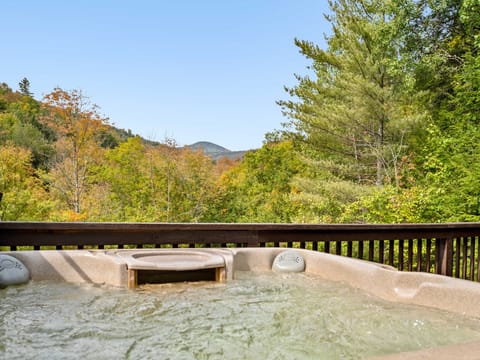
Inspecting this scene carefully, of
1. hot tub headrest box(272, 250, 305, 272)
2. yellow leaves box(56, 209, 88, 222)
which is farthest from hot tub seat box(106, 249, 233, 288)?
yellow leaves box(56, 209, 88, 222)

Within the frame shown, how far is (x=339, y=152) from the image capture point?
992 centimetres

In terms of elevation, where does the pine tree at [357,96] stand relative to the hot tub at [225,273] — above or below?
above

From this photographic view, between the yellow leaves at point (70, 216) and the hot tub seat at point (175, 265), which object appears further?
the yellow leaves at point (70, 216)

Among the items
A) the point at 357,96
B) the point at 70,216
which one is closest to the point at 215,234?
the point at 357,96

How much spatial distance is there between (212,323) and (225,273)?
83 centimetres

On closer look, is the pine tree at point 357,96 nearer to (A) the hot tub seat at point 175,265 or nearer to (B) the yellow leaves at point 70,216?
(A) the hot tub seat at point 175,265

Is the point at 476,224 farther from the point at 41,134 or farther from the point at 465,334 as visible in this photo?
the point at 41,134

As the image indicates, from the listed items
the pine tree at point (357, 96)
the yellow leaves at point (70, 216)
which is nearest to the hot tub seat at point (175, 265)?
the pine tree at point (357, 96)

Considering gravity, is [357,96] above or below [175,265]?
above

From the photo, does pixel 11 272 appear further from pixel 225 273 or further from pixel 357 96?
pixel 357 96

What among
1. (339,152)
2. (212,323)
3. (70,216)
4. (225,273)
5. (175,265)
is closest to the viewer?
(212,323)

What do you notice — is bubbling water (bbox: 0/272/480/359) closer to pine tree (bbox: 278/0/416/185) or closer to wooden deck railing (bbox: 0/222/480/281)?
wooden deck railing (bbox: 0/222/480/281)

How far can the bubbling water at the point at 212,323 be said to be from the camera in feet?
4.12

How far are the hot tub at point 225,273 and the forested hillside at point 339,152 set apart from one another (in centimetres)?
477
